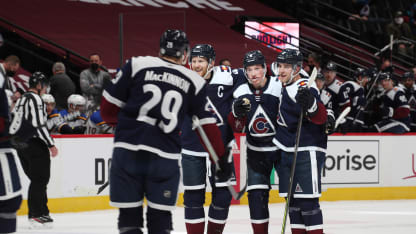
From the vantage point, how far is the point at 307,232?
6.02m

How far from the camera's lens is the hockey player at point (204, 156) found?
6.49 meters

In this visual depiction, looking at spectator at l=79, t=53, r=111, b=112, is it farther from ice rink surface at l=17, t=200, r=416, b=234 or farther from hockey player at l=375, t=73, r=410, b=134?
hockey player at l=375, t=73, r=410, b=134

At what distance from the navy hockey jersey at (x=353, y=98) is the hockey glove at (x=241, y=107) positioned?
5865 mm

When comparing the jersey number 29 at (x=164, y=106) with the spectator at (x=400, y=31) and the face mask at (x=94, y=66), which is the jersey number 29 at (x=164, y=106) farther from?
the spectator at (x=400, y=31)

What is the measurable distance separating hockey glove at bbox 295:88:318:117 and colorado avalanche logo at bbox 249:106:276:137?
0.61m

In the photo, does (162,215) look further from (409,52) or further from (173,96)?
(409,52)

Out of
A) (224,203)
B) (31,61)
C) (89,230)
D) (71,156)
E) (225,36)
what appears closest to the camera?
(224,203)

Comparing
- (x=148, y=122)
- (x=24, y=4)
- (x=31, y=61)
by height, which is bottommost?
(x=148, y=122)

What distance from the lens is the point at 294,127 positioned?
6148 millimetres

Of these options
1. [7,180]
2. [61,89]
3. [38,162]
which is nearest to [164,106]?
[7,180]

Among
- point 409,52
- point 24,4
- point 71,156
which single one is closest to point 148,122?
point 71,156

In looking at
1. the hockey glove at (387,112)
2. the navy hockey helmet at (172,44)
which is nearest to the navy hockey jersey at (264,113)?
the navy hockey helmet at (172,44)

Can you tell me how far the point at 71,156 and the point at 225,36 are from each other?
6.34 meters

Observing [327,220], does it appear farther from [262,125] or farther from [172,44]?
[172,44]
